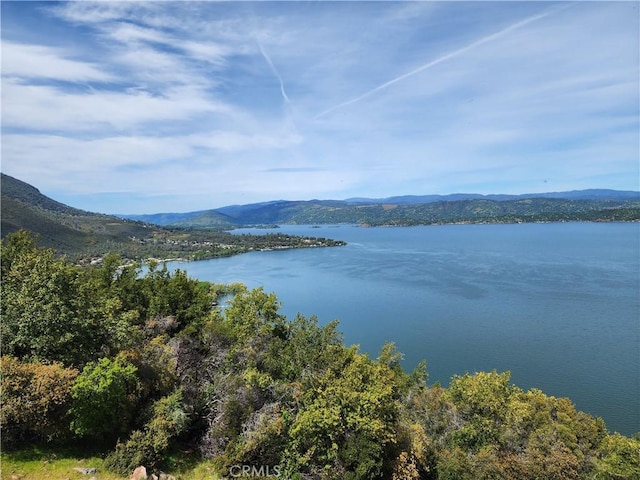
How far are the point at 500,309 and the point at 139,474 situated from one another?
193 ft

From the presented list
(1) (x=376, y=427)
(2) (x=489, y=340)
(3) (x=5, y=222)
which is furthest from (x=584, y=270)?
(3) (x=5, y=222)

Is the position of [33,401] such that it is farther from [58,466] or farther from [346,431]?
[346,431]

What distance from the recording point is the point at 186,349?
74.0 feet

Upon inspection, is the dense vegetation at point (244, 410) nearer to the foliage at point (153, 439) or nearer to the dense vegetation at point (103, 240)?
the foliage at point (153, 439)

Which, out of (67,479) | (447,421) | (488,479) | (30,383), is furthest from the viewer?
(447,421)

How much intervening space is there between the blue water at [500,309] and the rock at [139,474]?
30432 mm

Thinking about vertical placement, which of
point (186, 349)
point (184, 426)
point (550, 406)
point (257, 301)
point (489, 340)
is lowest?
point (489, 340)

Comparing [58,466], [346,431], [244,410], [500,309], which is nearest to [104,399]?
[58,466]

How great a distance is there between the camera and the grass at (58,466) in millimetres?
13125

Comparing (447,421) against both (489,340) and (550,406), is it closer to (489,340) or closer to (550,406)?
(550,406)

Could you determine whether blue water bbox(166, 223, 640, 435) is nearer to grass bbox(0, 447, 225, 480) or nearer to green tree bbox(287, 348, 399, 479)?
green tree bbox(287, 348, 399, 479)

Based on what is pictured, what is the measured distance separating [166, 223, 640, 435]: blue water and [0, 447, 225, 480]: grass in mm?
28468

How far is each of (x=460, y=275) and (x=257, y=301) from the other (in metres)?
74.0

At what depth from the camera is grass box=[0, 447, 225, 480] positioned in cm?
1312
